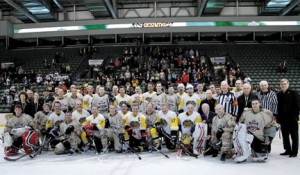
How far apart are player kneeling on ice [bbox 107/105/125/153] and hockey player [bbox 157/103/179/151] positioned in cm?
85

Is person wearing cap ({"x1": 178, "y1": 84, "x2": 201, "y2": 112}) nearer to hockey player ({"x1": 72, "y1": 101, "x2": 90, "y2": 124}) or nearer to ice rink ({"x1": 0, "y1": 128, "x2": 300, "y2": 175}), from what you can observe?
ice rink ({"x1": 0, "y1": 128, "x2": 300, "y2": 175})

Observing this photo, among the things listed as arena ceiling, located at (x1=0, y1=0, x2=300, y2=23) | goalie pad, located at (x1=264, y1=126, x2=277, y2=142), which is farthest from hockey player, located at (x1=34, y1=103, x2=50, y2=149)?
arena ceiling, located at (x1=0, y1=0, x2=300, y2=23)

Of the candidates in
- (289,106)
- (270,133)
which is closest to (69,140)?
(270,133)

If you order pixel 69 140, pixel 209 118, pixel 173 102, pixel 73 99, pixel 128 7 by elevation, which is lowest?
pixel 69 140

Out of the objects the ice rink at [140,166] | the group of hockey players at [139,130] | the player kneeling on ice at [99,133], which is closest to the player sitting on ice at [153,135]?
the group of hockey players at [139,130]

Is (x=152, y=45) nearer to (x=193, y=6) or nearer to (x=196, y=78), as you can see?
(x=193, y=6)

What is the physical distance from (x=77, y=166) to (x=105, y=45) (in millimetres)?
15049

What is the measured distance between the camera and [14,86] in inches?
574

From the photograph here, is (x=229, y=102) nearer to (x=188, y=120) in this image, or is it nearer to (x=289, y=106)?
(x=188, y=120)

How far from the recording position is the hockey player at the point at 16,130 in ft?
18.0

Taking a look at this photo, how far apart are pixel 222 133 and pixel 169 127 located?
134 cm

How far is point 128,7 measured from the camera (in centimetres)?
1839

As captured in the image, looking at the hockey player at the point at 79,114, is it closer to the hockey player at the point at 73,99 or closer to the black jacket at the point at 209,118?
the hockey player at the point at 73,99

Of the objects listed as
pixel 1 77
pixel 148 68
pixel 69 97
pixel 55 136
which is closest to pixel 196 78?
pixel 148 68
